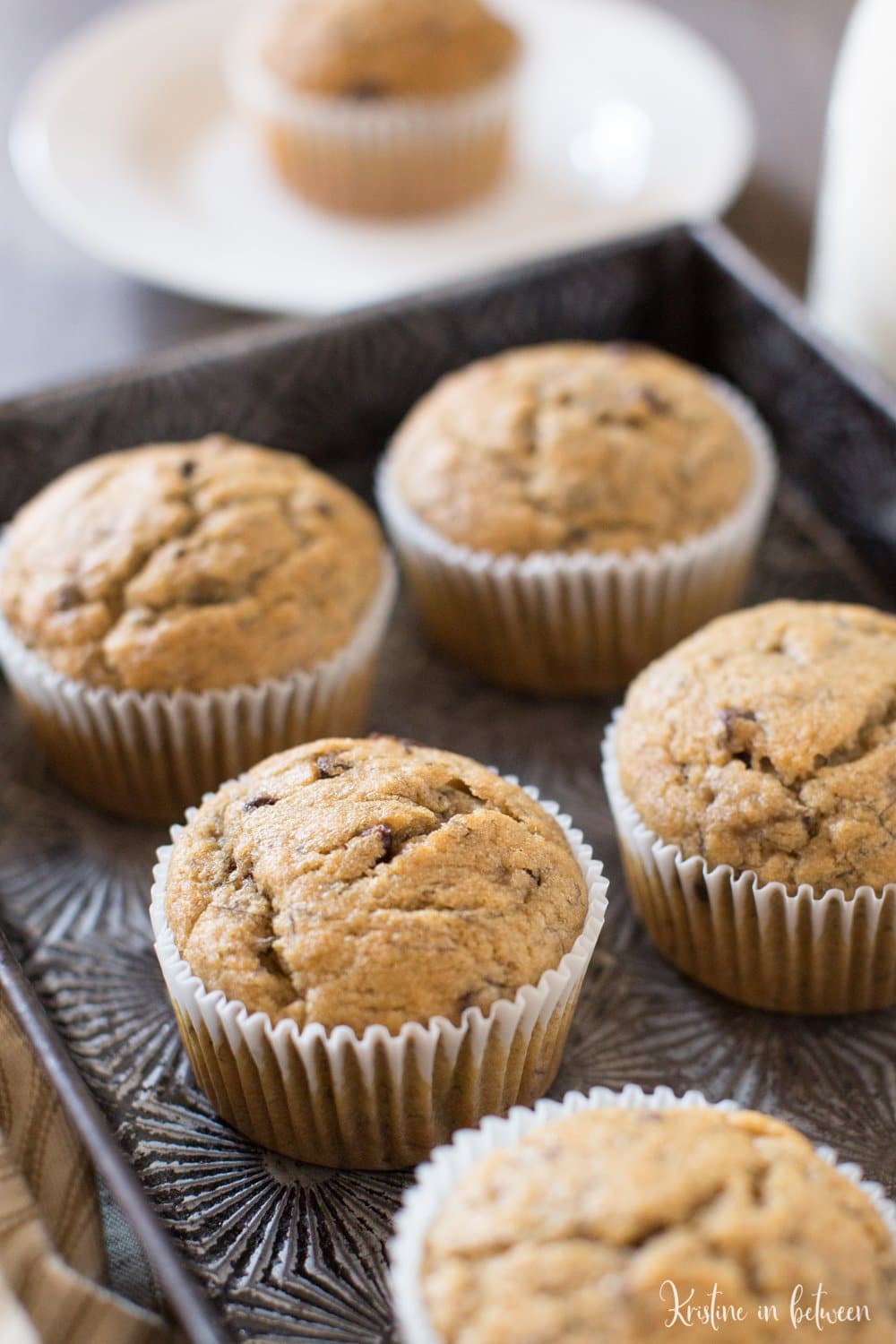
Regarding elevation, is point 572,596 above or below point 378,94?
below

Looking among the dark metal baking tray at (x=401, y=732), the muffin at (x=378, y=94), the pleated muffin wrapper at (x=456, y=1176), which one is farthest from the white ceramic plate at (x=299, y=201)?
the pleated muffin wrapper at (x=456, y=1176)

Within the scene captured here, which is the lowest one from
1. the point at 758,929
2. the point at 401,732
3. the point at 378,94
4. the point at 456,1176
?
the point at 401,732

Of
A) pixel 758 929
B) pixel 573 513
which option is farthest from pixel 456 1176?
pixel 573 513

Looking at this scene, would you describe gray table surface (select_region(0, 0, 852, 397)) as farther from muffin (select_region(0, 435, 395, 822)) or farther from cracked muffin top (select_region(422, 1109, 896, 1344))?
cracked muffin top (select_region(422, 1109, 896, 1344))

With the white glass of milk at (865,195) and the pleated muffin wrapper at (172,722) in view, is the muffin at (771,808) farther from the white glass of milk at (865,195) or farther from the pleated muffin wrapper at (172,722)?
Answer: the white glass of milk at (865,195)

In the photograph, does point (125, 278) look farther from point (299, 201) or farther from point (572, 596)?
point (572, 596)

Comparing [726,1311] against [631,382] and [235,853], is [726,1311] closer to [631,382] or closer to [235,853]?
[235,853]
